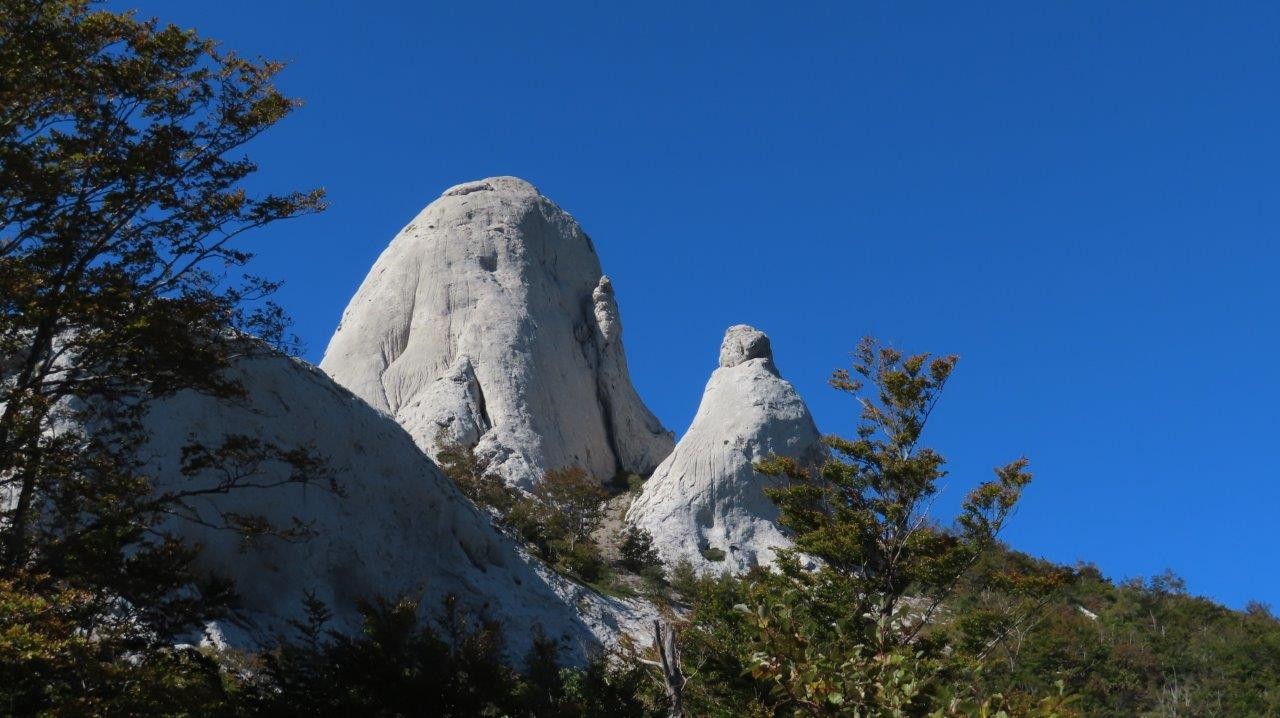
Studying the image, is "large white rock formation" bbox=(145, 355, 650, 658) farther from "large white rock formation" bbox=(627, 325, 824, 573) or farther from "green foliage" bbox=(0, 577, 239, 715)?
"large white rock formation" bbox=(627, 325, 824, 573)

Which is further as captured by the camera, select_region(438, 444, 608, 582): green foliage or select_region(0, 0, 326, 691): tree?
select_region(438, 444, 608, 582): green foliage

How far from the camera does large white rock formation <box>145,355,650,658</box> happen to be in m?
22.6

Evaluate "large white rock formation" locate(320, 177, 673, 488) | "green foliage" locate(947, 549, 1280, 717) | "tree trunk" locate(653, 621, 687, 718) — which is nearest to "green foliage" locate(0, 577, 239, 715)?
"tree trunk" locate(653, 621, 687, 718)

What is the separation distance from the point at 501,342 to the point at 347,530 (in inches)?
1041

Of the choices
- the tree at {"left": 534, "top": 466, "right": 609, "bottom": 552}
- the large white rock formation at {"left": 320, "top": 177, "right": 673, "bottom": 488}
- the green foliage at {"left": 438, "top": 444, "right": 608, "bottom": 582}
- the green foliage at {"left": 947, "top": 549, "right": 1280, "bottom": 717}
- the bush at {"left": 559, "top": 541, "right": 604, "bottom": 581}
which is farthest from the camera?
the large white rock formation at {"left": 320, "top": 177, "right": 673, "bottom": 488}

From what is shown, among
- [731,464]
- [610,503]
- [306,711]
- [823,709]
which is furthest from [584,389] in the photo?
[823,709]

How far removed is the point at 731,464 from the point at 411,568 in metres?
19.8

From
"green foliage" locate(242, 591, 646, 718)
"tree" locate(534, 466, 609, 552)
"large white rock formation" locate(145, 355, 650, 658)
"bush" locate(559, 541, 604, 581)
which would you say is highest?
"tree" locate(534, 466, 609, 552)

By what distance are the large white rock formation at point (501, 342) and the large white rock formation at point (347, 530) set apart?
16082 mm

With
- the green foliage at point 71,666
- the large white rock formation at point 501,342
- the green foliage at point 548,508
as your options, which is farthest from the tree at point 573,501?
the green foliage at point 71,666

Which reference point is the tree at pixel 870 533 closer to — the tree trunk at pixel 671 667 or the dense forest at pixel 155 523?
the dense forest at pixel 155 523

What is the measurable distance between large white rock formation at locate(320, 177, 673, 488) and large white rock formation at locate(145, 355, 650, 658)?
16.1m

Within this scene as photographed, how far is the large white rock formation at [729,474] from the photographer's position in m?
41.9

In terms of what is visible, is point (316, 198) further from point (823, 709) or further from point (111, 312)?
point (823, 709)
